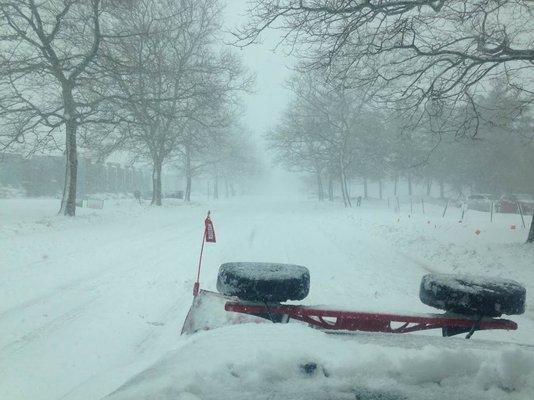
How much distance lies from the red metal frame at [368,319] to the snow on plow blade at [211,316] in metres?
0.16

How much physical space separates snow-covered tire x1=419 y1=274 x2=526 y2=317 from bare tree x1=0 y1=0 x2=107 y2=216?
15.6 metres

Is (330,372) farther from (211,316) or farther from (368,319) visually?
(211,316)

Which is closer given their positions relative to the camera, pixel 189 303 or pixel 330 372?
pixel 330 372

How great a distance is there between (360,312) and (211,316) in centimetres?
132

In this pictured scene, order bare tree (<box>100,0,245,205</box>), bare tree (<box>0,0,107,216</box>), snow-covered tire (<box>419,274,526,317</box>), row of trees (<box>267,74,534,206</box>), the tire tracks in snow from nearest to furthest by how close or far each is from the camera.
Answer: snow-covered tire (<box>419,274,526,317</box>) < the tire tracks in snow < bare tree (<box>0,0,107,216</box>) < bare tree (<box>100,0,245,205</box>) < row of trees (<box>267,74,534,206</box>)

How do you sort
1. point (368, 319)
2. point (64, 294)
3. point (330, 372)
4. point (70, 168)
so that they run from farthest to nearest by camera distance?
point (70, 168), point (64, 294), point (368, 319), point (330, 372)

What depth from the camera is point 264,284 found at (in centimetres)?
345

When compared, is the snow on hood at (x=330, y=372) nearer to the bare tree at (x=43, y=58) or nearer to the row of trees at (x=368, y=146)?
the bare tree at (x=43, y=58)

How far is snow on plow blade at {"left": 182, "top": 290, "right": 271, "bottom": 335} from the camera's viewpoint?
3729mm

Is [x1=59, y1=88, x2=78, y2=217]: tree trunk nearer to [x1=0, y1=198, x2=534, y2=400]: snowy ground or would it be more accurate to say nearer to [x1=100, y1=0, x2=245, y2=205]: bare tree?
[x1=0, y1=198, x2=534, y2=400]: snowy ground

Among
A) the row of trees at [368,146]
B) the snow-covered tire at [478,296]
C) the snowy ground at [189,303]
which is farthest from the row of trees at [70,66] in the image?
the snow-covered tire at [478,296]

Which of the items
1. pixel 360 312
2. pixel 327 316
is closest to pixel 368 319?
pixel 360 312

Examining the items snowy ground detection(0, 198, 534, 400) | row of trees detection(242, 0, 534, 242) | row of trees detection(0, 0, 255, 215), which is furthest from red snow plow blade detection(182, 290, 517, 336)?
row of trees detection(0, 0, 255, 215)

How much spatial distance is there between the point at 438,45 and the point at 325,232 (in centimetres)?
798
